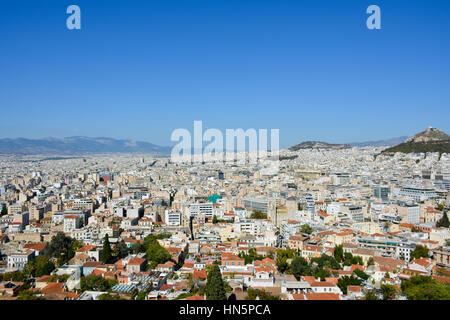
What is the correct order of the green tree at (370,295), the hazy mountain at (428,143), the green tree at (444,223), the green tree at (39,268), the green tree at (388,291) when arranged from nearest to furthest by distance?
the green tree at (370,295)
the green tree at (388,291)
the green tree at (39,268)
the green tree at (444,223)
the hazy mountain at (428,143)

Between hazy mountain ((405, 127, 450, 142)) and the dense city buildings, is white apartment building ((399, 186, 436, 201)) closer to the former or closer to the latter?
the dense city buildings

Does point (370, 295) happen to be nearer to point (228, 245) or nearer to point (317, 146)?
point (228, 245)

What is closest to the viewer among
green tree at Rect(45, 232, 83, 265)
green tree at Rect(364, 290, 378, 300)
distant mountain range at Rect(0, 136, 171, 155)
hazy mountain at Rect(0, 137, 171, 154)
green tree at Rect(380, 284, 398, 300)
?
green tree at Rect(364, 290, 378, 300)

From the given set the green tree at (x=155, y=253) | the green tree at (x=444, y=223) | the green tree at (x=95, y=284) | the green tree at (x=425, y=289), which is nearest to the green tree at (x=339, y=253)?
the green tree at (x=425, y=289)

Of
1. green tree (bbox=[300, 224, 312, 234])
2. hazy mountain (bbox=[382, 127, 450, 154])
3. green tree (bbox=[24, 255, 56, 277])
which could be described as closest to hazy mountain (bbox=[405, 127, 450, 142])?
hazy mountain (bbox=[382, 127, 450, 154])

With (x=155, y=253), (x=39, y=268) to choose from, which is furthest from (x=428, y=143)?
(x=39, y=268)

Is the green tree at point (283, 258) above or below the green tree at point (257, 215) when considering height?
below

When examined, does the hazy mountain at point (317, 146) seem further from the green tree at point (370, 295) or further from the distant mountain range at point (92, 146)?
the green tree at point (370, 295)
